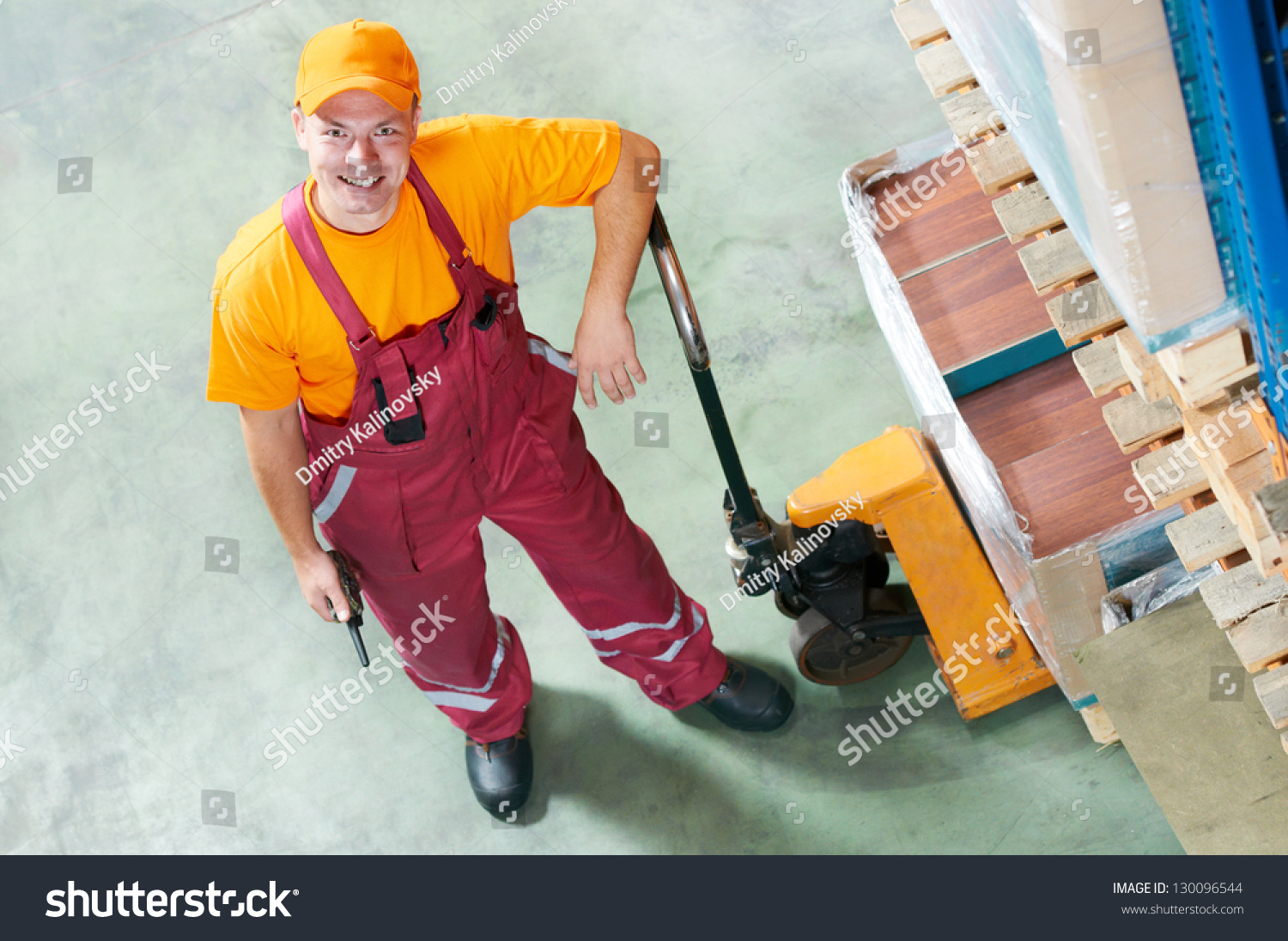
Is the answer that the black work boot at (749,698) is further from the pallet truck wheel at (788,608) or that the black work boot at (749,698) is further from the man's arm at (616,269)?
the man's arm at (616,269)

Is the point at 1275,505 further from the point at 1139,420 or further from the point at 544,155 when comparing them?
the point at 544,155

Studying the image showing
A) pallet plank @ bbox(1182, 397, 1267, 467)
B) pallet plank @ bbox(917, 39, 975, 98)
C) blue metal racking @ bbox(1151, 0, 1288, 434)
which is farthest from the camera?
pallet plank @ bbox(917, 39, 975, 98)

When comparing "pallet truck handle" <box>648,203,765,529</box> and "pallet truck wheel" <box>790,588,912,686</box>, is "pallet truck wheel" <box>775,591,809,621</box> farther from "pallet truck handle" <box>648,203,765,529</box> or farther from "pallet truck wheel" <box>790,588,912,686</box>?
"pallet truck handle" <box>648,203,765,529</box>

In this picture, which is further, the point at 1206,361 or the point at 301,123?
the point at 301,123

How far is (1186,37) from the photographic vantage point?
5.62 ft

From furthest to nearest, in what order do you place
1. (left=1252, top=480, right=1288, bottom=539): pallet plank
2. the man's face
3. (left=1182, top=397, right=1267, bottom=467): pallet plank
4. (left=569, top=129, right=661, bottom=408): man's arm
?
(left=569, top=129, right=661, bottom=408): man's arm
the man's face
(left=1182, top=397, right=1267, bottom=467): pallet plank
(left=1252, top=480, right=1288, bottom=539): pallet plank

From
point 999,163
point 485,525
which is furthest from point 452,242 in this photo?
point 485,525

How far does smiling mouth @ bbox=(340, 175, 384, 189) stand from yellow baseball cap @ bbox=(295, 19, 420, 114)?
14cm

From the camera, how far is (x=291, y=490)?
279 centimetres

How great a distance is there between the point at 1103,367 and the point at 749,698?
5.38 feet

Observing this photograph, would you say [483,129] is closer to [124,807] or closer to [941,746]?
[941,746]

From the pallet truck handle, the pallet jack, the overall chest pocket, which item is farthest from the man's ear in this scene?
the pallet jack

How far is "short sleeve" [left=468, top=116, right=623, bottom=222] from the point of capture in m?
2.68
